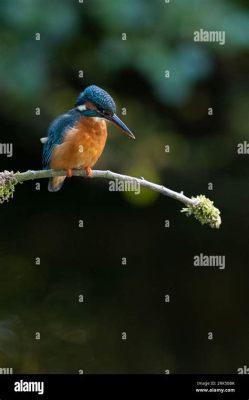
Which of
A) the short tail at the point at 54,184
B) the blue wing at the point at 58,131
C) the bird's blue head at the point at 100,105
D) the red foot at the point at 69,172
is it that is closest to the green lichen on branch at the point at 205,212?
the bird's blue head at the point at 100,105

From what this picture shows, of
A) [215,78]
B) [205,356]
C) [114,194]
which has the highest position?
[215,78]

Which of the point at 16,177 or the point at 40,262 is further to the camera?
the point at 40,262

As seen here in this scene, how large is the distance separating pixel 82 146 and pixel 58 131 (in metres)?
0.14

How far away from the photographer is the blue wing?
3281mm

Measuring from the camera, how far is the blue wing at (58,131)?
328 centimetres

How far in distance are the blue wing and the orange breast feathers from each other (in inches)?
1.3

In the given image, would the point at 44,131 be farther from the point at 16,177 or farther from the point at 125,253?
the point at 16,177

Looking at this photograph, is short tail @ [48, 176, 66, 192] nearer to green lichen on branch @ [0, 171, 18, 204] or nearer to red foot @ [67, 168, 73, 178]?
red foot @ [67, 168, 73, 178]

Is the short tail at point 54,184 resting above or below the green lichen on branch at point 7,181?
above

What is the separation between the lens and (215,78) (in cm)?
441

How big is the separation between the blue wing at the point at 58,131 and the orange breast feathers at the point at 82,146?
33 mm

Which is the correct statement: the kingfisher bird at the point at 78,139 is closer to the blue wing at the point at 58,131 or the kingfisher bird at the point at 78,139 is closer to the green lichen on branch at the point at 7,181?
the blue wing at the point at 58,131
